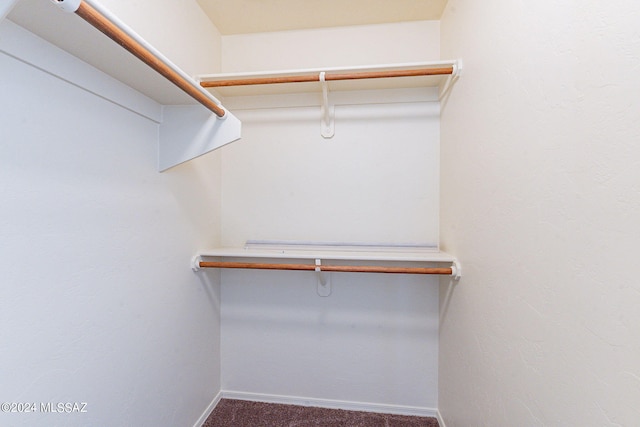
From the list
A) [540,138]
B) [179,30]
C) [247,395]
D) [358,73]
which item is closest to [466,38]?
[358,73]

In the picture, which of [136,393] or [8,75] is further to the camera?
[136,393]

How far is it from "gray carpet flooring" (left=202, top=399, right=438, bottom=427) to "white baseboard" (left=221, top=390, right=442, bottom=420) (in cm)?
2

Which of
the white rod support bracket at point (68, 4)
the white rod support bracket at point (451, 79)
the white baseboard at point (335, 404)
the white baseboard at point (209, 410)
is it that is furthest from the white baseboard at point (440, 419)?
the white rod support bracket at point (68, 4)

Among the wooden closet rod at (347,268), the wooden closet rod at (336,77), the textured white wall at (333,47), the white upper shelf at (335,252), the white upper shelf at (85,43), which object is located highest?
the textured white wall at (333,47)

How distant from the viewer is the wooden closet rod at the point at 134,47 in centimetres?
51

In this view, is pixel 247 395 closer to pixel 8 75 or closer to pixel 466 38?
pixel 8 75

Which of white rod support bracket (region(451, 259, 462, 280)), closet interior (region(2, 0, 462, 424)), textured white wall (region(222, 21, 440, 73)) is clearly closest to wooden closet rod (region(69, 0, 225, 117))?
closet interior (region(2, 0, 462, 424))

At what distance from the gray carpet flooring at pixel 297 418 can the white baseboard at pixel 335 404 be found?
0.02 metres

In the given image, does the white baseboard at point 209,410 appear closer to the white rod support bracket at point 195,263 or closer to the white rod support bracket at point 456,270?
the white rod support bracket at point 195,263

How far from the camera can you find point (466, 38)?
1.10m

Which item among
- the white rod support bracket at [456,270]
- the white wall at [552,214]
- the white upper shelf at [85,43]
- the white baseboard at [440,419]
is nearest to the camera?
the white wall at [552,214]

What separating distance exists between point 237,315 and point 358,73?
1.51 meters

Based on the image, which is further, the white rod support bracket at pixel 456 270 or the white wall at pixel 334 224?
the white wall at pixel 334 224

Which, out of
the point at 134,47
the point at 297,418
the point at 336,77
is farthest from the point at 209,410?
the point at 336,77
